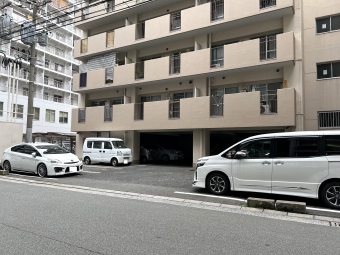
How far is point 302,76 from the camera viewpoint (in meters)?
12.7

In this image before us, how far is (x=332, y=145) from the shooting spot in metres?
6.27

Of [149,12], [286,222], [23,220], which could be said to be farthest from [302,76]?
[23,220]

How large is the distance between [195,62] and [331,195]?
1044 centimetres

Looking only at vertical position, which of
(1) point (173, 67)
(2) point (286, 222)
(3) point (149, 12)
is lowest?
(2) point (286, 222)

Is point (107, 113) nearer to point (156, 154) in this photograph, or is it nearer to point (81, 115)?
point (81, 115)

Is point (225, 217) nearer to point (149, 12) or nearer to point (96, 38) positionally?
point (149, 12)

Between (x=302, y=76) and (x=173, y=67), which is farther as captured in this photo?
(x=173, y=67)

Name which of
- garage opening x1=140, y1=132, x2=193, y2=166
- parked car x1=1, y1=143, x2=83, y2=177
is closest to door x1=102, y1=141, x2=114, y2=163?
garage opening x1=140, y1=132, x2=193, y2=166

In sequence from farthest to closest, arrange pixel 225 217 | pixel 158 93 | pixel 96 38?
pixel 96 38 → pixel 158 93 → pixel 225 217

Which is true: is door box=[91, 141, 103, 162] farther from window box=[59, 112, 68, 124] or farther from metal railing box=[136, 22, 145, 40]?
window box=[59, 112, 68, 124]

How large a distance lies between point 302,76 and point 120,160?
36.5ft

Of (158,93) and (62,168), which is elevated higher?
(158,93)

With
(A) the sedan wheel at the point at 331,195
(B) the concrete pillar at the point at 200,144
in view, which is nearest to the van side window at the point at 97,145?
(B) the concrete pillar at the point at 200,144

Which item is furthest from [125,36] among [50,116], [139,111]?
[50,116]
